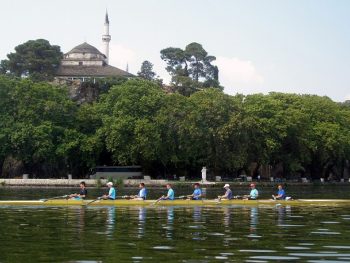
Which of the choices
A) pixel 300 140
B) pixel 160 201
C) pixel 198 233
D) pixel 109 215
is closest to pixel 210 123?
pixel 300 140

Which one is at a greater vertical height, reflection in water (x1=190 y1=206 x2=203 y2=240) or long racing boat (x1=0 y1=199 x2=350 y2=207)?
long racing boat (x1=0 y1=199 x2=350 y2=207)

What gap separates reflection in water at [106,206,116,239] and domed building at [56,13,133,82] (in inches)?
3651

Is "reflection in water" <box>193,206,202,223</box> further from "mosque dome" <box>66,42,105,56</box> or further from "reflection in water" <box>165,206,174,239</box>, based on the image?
"mosque dome" <box>66,42,105,56</box>

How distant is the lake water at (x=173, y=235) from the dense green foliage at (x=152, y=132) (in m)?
48.5

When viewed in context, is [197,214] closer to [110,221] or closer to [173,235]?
[110,221]

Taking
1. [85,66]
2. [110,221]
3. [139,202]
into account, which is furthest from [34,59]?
[110,221]

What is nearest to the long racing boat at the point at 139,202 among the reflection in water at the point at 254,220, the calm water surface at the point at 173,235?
the reflection in water at the point at 254,220

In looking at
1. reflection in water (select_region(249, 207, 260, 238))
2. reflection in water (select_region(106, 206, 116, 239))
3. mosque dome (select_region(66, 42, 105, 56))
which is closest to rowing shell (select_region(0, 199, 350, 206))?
reflection in water (select_region(106, 206, 116, 239))

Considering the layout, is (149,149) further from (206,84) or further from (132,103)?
(206,84)

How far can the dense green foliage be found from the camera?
263 feet

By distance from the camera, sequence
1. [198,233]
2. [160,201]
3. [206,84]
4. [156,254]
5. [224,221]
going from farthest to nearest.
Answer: [206,84], [160,201], [224,221], [198,233], [156,254]

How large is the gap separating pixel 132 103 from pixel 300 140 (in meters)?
26.7

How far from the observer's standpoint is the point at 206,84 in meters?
131

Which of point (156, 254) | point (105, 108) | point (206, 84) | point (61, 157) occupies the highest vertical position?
point (206, 84)
